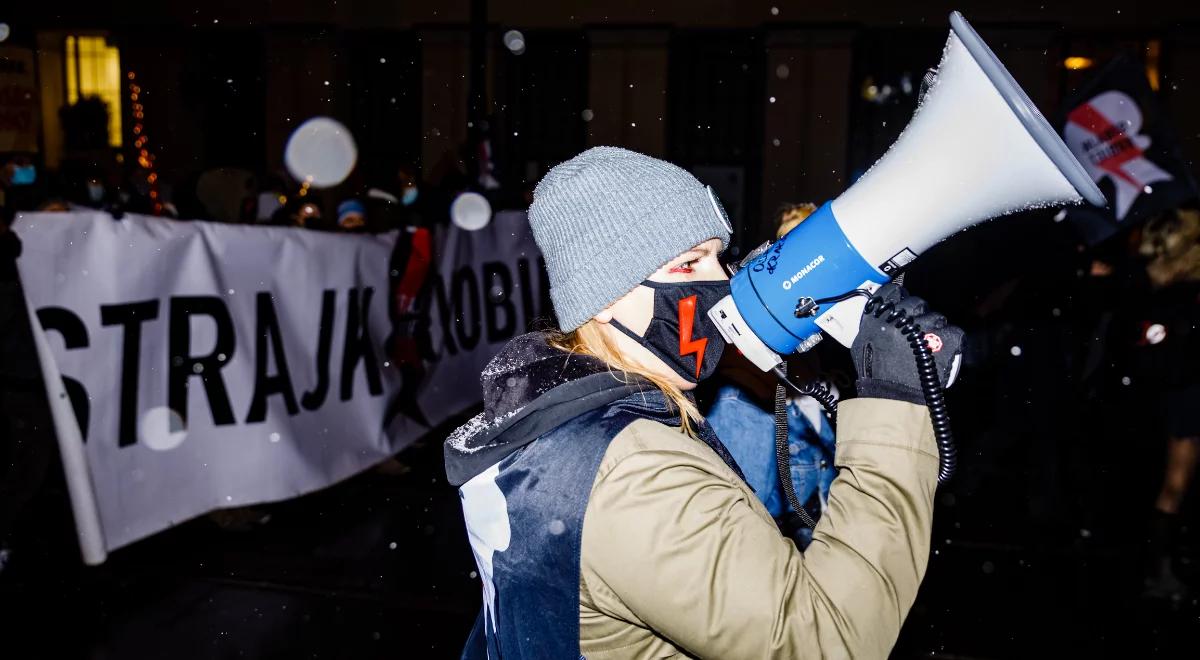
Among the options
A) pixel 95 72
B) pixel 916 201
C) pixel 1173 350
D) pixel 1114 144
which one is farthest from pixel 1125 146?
pixel 95 72

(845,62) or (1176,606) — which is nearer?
(1176,606)

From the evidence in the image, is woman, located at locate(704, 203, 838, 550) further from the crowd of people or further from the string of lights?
the string of lights

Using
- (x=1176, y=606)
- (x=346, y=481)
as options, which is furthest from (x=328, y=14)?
(x=1176, y=606)

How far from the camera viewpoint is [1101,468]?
6137 millimetres

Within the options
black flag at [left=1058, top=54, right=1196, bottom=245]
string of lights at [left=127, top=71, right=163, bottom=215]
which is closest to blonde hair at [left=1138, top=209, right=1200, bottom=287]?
black flag at [left=1058, top=54, right=1196, bottom=245]

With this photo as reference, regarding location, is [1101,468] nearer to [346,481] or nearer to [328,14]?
Result: [346,481]

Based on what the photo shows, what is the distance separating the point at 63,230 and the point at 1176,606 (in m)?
5.36

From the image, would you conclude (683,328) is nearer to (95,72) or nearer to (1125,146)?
(1125,146)

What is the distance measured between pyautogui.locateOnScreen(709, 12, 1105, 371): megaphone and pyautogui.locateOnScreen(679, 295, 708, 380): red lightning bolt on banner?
0.14 ft

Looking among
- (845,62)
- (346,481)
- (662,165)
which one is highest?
(845,62)

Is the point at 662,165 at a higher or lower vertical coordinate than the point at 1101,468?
higher

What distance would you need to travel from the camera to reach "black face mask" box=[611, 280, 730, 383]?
4.86 ft

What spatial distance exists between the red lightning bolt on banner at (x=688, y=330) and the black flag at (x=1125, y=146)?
4458 millimetres

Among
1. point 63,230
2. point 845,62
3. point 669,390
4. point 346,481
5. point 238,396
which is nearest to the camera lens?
point 669,390
